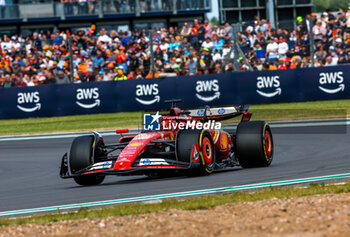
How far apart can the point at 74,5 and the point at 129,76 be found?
47.9ft

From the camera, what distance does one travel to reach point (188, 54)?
24.4 meters

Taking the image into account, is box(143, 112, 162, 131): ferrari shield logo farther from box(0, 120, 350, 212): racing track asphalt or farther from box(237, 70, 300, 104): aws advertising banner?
box(237, 70, 300, 104): aws advertising banner

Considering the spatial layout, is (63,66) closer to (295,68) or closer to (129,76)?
(129,76)

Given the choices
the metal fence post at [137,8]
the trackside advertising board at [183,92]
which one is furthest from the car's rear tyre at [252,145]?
the metal fence post at [137,8]

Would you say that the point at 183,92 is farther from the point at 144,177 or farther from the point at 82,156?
the point at 82,156

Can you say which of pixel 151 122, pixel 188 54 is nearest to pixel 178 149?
pixel 151 122

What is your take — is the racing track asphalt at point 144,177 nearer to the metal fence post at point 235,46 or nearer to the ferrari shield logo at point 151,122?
the ferrari shield logo at point 151,122

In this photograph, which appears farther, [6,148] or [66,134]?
[66,134]

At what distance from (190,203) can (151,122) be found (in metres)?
3.52

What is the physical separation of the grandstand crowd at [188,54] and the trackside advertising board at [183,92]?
0.42 meters

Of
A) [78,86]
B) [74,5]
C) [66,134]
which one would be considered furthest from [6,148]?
[74,5]

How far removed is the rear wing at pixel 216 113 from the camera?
448 inches

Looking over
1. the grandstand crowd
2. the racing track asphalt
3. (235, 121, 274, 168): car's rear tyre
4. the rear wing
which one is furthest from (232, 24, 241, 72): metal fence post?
(235, 121, 274, 168): car's rear tyre

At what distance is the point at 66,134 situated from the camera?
20.0 metres
